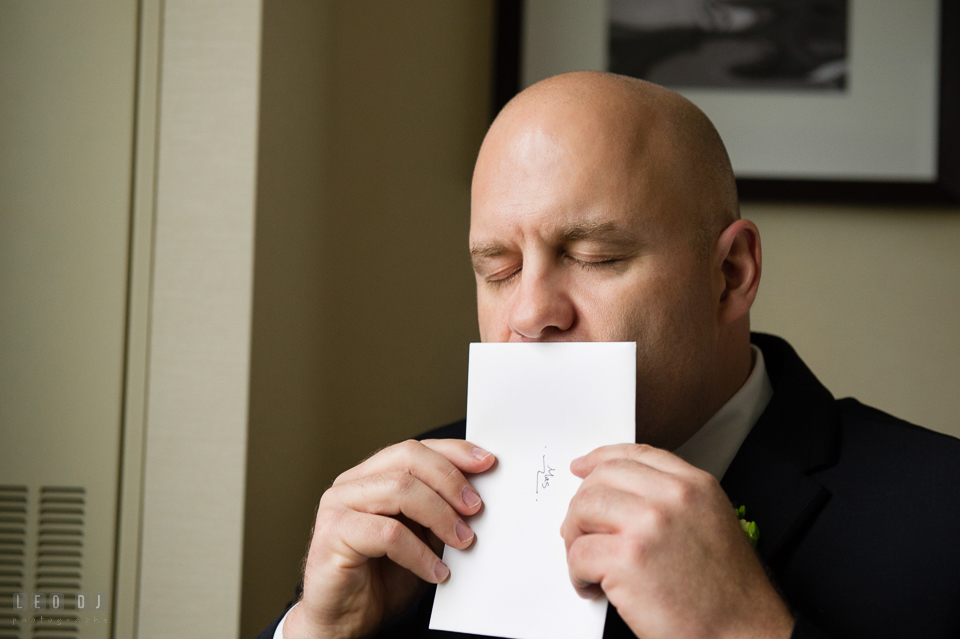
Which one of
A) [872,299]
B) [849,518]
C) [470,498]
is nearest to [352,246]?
[470,498]

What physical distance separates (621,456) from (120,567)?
853 millimetres

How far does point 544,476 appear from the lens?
76 centimetres

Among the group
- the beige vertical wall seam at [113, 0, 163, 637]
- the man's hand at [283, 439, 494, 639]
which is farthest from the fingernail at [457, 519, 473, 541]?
the beige vertical wall seam at [113, 0, 163, 637]

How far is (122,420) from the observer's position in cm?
117

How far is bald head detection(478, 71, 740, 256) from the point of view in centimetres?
90

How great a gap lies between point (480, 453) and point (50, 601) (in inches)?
31.1

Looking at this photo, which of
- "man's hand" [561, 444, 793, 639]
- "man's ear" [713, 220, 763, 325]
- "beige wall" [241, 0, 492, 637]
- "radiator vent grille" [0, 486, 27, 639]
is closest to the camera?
"man's hand" [561, 444, 793, 639]

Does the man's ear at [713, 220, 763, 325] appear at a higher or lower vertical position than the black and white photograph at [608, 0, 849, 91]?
lower

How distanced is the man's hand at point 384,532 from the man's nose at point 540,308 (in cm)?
14

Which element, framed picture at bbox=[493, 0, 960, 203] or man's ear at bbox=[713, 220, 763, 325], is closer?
man's ear at bbox=[713, 220, 763, 325]

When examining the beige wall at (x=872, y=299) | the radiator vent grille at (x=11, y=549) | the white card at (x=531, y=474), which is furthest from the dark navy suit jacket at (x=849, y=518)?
the beige wall at (x=872, y=299)

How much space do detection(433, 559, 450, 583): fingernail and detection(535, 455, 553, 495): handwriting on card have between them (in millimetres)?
123

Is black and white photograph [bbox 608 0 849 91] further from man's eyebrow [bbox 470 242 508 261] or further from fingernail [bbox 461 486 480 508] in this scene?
fingernail [bbox 461 486 480 508]

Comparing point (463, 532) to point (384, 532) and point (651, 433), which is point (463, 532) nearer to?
point (384, 532)
